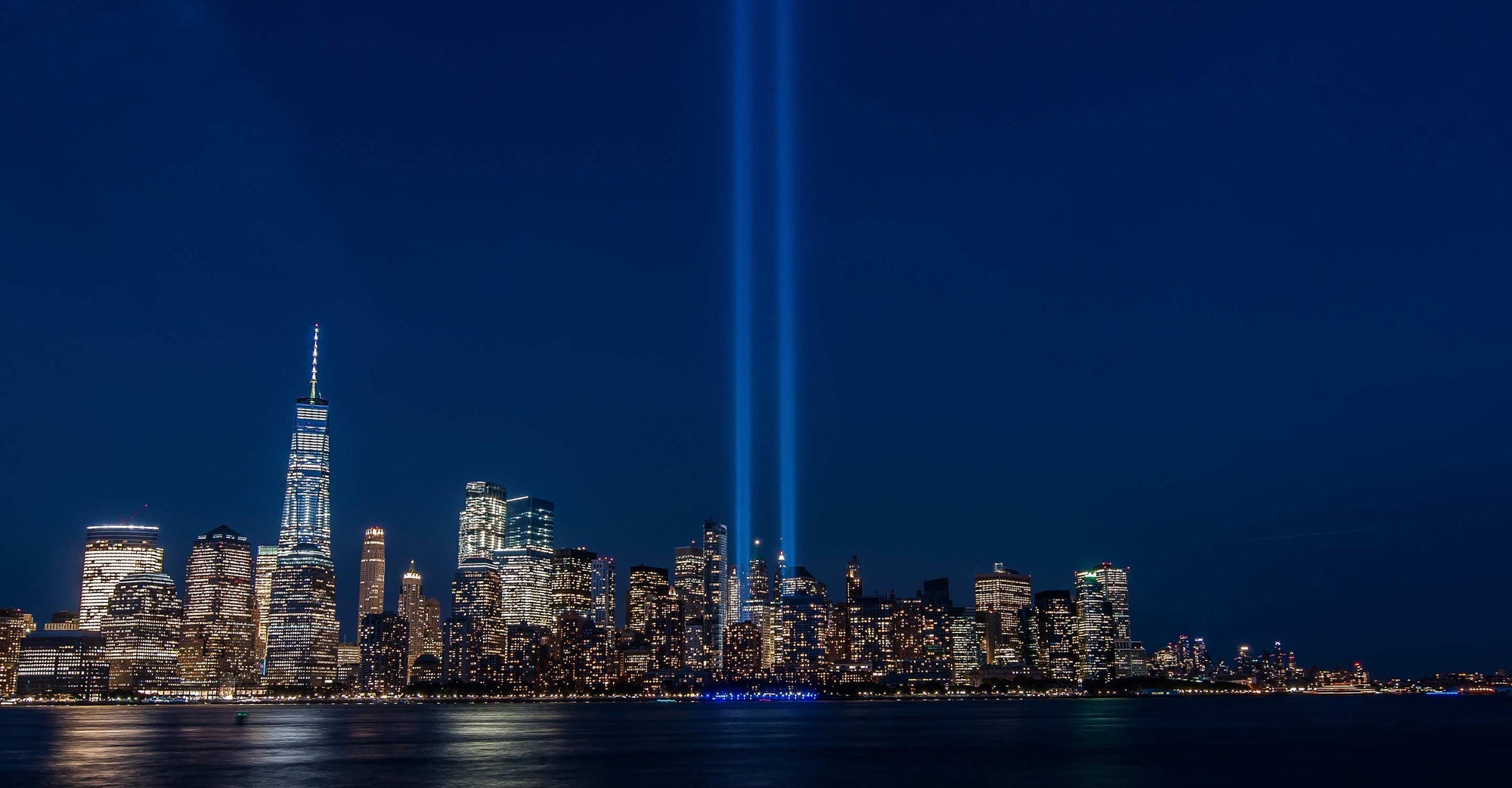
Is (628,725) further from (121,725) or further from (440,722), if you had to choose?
(121,725)

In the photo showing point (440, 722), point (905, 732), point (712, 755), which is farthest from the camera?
point (440, 722)

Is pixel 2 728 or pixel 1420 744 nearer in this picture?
pixel 1420 744

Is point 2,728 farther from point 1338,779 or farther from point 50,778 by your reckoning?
point 1338,779

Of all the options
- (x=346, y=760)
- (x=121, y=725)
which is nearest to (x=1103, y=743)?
(x=346, y=760)

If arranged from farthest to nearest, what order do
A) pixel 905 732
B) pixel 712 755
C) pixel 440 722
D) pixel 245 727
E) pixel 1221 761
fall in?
pixel 440 722 < pixel 245 727 < pixel 905 732 < pixel 712 755 < pixel 1221 761

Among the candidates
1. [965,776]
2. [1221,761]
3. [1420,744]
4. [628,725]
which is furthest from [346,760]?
[1420,744]

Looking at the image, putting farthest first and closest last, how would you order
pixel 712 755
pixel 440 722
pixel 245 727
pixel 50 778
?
pixel 440 722 < pixel 245 727 < pixel 712 755 < pixel 50 778
